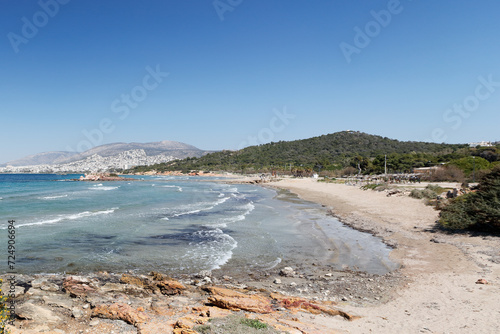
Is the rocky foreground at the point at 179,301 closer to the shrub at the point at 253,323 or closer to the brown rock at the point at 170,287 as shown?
the brown rock at the point at 170,287

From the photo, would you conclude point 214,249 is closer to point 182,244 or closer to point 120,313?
point 182,244

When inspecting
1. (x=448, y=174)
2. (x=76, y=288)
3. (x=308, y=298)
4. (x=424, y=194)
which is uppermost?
(x=448, y=174)

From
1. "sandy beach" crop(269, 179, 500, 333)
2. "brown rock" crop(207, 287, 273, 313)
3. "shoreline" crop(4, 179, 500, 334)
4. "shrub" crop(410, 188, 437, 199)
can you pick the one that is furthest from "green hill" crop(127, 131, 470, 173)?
"brown rock" crop(207, 287, 273, 313)

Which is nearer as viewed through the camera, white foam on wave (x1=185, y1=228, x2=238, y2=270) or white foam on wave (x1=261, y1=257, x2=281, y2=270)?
white foam on wave (x1=261, y1=257, x2=281, y2=270)

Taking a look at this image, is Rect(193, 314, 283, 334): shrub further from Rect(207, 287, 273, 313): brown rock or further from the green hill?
the green hill

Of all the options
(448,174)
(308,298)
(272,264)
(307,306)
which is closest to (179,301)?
(307,306)

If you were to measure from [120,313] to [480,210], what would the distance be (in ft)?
49.8

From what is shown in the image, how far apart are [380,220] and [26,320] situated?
1874cm

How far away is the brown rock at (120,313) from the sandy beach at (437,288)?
3.88m

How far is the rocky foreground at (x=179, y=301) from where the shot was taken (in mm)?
5931

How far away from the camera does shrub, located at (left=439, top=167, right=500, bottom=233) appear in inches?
534

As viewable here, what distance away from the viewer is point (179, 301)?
24.4 feet

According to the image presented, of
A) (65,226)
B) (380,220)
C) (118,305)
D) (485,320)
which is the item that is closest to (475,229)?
(380,220)

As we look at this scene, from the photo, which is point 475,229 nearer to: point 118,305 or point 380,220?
point 380,220
